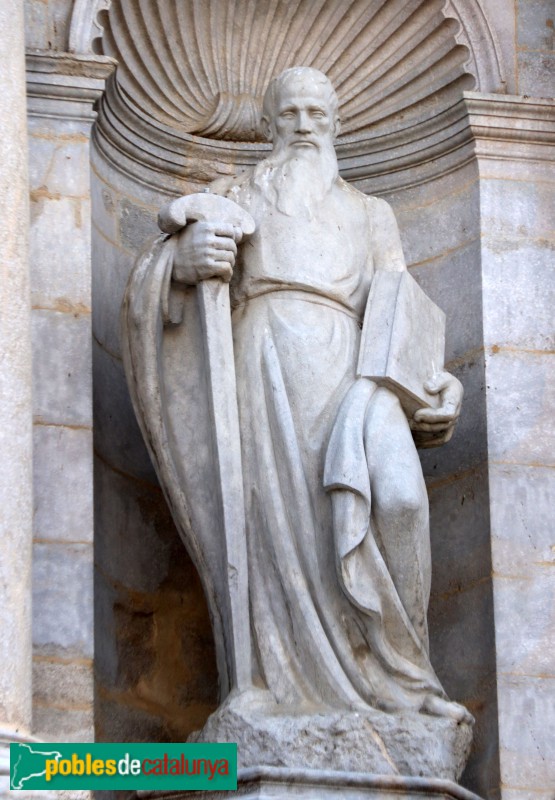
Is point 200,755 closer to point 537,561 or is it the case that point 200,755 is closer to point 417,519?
point 417,519

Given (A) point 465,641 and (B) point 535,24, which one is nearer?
(A) point 465,641

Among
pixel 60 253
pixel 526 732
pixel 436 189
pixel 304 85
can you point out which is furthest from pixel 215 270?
pixel 526 732

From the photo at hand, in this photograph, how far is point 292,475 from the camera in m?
7.48

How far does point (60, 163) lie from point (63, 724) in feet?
6.39

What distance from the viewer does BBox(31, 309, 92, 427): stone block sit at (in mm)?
7828

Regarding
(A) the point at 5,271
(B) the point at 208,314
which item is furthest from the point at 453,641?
(A) the point at 5,271

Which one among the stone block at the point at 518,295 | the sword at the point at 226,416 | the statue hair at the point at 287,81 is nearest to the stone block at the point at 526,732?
the sword at the point at 226,416

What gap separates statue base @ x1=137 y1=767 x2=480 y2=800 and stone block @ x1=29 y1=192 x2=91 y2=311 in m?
1.79

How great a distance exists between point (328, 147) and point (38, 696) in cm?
206

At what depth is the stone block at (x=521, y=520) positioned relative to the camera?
26.3 feet

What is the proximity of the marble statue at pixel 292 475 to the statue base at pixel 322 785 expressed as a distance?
0.29ft

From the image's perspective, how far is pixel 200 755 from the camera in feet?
23.2

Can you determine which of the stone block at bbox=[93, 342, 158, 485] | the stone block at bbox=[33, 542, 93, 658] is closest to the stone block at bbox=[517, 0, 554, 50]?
the stone block at bbox=[93, 342, 158, 485]

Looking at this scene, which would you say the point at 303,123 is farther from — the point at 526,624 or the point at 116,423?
the point at 526,624
